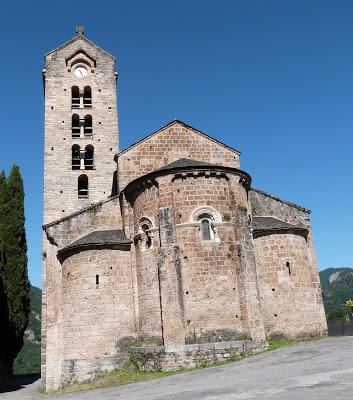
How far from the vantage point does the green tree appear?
69.5 feet

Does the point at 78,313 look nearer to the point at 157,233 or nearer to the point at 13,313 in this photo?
the point at 157,233

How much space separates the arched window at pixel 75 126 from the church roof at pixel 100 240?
10409 millimetres

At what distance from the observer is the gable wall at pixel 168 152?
19.5m

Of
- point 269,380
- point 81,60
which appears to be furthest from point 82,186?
point 269,380

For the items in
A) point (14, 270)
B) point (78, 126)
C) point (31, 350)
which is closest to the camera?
point (14, 270)

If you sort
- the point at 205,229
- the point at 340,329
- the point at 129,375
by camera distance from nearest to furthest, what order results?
the point at 129,375, the point at 205,229, the point at 340,329

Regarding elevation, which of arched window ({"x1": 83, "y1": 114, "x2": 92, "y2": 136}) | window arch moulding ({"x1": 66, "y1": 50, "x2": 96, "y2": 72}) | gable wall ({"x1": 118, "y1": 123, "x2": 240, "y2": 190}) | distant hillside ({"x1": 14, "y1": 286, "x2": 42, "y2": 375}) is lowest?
distant hillside ({"x1": 14, "y1": 286, "x2": 42, "y2": 375})

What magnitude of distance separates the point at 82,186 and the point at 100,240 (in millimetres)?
9792

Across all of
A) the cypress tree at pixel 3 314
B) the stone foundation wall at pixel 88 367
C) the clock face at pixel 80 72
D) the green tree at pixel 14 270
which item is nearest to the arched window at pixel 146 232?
the stone foundation wall at pixel 88 367

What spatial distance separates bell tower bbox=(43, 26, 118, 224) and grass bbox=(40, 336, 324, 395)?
10955 mm

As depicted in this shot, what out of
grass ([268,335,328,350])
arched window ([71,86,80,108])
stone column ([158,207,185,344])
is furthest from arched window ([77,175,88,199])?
grass ([268,335,328,350])

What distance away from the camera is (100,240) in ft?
56.0

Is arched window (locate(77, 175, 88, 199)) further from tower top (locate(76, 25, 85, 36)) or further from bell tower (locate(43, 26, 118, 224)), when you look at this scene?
tower top (locate(76, 25, 85, 36))

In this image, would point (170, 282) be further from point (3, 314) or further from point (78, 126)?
point (78, 126)
